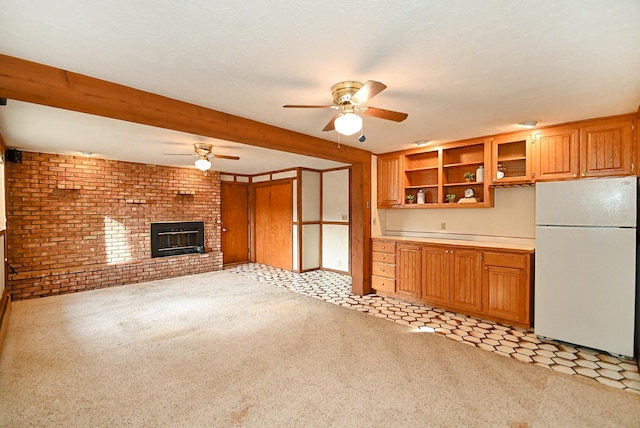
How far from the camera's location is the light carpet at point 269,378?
6.82 ft

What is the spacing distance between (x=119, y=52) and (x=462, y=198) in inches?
169

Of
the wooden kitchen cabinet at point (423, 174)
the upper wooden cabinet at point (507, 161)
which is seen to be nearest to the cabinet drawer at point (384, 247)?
the upper wooden cabinet at point (507, 161)

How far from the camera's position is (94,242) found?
5.61 m

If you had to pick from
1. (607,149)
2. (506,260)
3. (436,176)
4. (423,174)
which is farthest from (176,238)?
(607,149)

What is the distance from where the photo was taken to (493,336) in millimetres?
3371

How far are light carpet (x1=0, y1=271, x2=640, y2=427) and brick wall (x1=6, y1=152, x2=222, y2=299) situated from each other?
1328mm

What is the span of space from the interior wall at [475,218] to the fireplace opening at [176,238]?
4078mm

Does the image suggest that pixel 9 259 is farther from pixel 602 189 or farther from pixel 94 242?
pixel 602 189

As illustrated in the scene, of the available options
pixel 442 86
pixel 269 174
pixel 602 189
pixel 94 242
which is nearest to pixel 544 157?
pixel 602 189

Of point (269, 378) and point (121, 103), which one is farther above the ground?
point (121, 103)

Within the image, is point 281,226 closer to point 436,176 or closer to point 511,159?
point 436,176

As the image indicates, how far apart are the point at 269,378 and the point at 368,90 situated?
2.37m

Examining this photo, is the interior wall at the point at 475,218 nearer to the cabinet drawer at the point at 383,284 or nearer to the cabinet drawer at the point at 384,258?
the cabinet drawer at the point at 384,258

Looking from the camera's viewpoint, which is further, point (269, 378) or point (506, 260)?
point (506, 260)
